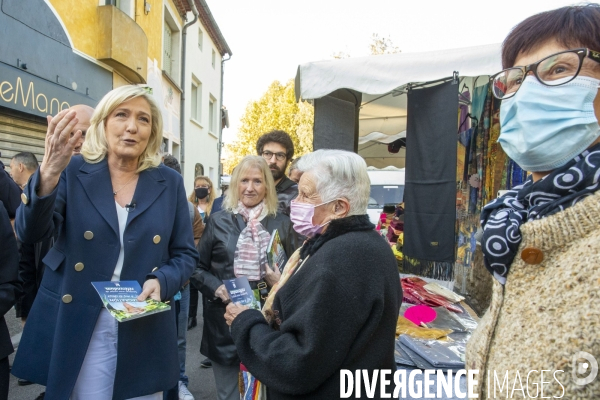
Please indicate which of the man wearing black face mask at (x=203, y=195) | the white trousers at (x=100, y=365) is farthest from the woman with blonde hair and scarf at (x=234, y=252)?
the man wearing black face mask at (x=203, y=195)

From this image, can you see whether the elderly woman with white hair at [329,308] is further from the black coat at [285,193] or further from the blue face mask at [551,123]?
the black coat at [285,193]

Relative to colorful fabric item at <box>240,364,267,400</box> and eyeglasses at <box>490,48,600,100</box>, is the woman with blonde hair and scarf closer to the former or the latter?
colorful fabric item at <box>240,364,267,400</box>

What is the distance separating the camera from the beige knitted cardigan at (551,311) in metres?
0.82

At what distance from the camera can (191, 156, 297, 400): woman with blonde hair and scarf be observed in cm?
265

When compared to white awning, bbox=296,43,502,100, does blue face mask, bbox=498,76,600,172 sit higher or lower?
lower

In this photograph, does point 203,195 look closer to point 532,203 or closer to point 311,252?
point 311,252

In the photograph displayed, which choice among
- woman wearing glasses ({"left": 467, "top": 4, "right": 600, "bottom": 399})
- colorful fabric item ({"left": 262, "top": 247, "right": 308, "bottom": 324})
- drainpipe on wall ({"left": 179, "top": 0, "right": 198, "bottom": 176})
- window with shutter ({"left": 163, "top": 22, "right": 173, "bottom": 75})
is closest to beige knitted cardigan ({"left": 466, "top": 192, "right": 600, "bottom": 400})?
woman wearing glasses ({"left": 467, "top": 4, "right": 600, "bottom": 399})

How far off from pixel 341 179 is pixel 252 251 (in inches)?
44.0

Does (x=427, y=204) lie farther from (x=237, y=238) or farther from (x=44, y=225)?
(x=44, y=225)

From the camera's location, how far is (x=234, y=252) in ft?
8.87

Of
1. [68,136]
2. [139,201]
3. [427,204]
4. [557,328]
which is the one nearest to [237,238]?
[139,201]

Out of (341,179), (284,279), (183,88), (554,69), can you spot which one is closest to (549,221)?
(554,69)

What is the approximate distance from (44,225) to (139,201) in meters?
0.40

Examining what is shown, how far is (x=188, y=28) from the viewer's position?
15156mm
